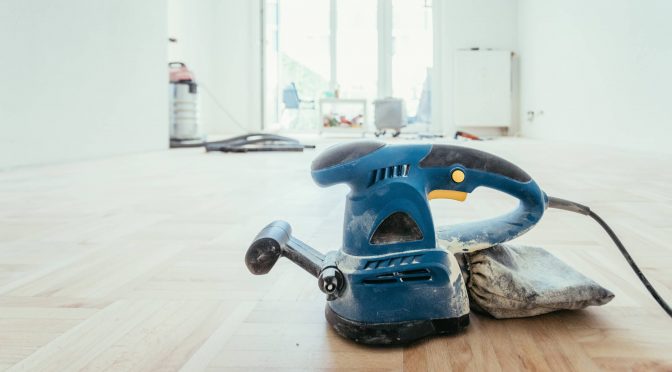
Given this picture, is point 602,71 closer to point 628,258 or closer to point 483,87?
point 483,87

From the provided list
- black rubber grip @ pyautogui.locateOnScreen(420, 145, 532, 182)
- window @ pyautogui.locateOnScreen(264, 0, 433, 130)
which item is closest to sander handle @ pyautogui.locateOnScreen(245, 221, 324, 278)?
black rubber grip @ pyautogui.locateOnScreen(420, 145, 532, 182)

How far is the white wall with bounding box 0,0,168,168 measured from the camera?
2.71 m

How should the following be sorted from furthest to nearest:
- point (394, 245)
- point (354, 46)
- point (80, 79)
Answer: point (354, 46), point (80, 79), point (394, 245)

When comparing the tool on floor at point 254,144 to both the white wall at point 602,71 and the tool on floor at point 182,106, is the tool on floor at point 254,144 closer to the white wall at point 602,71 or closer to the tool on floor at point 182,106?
the tool on floor at point 182,106

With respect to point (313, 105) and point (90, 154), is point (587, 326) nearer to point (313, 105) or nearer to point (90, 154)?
point (90, 154)

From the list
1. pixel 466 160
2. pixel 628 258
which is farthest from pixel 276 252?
pixel 628 258

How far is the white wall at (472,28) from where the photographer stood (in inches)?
289

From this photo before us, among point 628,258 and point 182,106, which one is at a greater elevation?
point 182,106

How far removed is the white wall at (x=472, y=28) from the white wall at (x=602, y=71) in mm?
620

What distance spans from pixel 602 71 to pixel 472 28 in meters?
3.07

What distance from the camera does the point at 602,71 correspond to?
462 centimetres

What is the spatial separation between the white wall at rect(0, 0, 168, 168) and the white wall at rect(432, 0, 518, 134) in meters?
4.32

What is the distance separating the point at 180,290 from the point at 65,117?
9.25 ft

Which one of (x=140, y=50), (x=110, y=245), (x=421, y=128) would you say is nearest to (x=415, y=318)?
(x=110, y=245)
